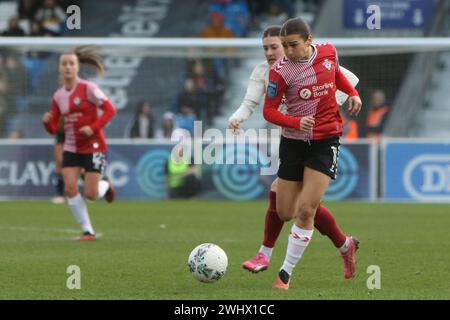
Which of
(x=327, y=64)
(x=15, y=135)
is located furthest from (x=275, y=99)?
(x=15, y=135)

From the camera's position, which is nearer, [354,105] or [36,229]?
[354,105]

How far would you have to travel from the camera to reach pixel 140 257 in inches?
422

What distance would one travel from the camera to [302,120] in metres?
8.09

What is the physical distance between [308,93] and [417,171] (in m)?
11.7

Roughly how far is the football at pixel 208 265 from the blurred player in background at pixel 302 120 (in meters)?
0.45

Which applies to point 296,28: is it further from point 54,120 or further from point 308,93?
point 54,120

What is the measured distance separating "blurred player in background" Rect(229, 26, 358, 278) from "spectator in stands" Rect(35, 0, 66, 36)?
610 inches

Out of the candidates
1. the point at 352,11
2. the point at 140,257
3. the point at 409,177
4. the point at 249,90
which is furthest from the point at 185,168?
the point at 249,90

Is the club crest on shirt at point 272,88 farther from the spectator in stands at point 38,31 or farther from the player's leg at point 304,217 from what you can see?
the spectator in stands at point 38,31

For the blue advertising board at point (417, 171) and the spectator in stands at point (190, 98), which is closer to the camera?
the blue advertising board at point (417, 171)

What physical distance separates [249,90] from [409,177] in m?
10.9

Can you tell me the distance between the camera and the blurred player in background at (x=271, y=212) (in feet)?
29.3

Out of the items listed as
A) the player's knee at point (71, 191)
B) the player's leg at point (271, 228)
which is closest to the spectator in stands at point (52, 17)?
the player's knee at point (71, 191)
